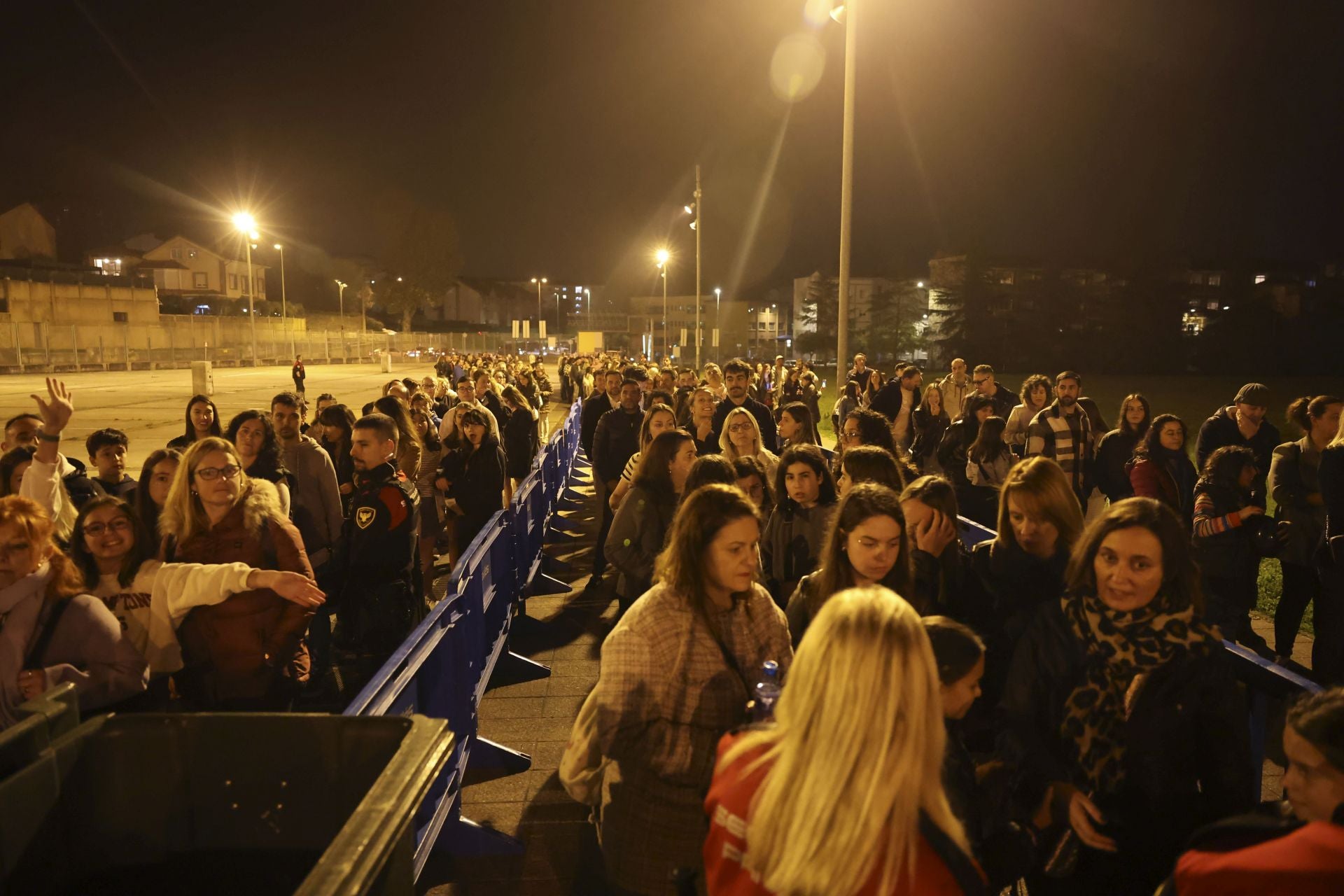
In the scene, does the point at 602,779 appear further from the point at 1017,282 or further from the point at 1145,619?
the point at 1017,282

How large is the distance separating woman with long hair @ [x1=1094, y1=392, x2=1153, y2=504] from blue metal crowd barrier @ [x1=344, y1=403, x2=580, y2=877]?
5.13 m

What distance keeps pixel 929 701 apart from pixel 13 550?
129 inches

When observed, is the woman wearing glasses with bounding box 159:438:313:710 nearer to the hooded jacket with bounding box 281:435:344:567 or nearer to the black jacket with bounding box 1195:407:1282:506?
the hooded jacket with bounding box 281:435:344:567

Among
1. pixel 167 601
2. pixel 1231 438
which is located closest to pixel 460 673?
pixel 167 601

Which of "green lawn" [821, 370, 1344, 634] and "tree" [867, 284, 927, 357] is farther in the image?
"tree" [867, 284, 927, 357]

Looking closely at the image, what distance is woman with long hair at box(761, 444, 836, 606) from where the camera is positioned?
15.6ft

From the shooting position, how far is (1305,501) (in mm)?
5996

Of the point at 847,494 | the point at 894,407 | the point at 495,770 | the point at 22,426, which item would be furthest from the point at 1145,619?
the point at 894,407

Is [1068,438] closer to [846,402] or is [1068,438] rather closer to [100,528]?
[846,402]

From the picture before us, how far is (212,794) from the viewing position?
2.14 metres

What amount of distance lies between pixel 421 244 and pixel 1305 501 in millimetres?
88533

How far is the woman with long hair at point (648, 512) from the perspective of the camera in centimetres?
513

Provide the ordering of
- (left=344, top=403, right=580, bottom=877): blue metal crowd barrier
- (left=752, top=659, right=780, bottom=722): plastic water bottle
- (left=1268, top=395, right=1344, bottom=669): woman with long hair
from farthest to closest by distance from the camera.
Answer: (left=1268, top=395, right=1344, bottom=669): woman with long hair
(left=344, top=403, right=580, bottom=877): blue metal crowd barrier
(left=752, top=659, right=780, bottom=722): plastic water bottle

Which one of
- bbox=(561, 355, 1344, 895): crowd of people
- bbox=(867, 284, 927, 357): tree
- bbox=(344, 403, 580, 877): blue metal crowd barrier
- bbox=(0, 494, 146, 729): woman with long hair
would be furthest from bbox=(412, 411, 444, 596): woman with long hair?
bbox=(867, 284, 927, 357): tree
